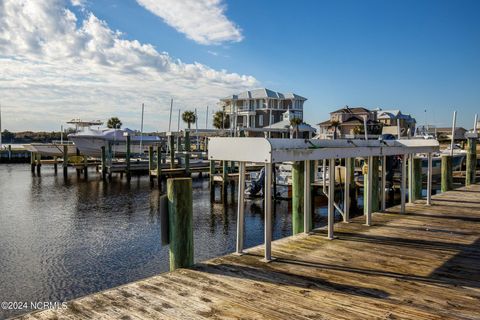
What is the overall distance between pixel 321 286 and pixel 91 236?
12487 mm

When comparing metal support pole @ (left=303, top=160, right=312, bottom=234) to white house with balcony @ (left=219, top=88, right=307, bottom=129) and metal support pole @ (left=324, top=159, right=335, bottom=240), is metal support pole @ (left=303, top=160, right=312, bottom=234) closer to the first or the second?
metal support pole @ (left=324, top=159, right=335, bottom=240)

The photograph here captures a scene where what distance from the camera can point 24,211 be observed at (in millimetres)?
21156

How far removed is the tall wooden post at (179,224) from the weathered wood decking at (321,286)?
250 mm

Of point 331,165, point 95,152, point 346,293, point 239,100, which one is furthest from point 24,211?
point 239,100

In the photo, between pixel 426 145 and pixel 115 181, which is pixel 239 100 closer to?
pixel 115 181

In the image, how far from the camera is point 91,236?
15.5 meters

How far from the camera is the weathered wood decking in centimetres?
427

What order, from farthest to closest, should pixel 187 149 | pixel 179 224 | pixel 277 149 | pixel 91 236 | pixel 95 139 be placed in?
pixel 95 139 < pixel 187 149 < pixel 91 236 < pixel 179 224 < pixel 277 149

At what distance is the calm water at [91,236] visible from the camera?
10.6 metres

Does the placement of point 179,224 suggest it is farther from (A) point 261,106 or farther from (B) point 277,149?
(A) point 261,106

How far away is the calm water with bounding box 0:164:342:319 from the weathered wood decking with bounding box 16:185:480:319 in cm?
566

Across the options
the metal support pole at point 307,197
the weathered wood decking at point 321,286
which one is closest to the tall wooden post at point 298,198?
the metal support pole at point 307,197

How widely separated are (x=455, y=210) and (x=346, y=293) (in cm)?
746

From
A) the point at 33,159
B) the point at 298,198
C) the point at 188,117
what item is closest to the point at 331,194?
the point at 298,198
